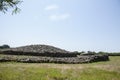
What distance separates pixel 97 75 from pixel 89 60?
12730 mm

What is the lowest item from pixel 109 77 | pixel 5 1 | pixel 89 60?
pixel 109 77

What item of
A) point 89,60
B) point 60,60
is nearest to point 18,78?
point 60,60

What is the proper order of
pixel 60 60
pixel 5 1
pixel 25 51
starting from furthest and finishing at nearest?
pixel 25 51, pixel 60 60, pixel 5 1

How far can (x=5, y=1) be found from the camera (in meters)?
25.3

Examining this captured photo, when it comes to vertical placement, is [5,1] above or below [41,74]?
above

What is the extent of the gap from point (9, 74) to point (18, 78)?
146 centimetres

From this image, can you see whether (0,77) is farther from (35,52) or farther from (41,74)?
(35,52)

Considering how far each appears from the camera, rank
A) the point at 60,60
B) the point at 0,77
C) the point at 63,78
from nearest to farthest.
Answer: the point at 0,77, the point at 63,78, the point at 60,60

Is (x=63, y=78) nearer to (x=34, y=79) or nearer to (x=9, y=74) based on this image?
(x=34, y=79)

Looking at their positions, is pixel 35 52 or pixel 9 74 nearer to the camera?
pixel 9 74

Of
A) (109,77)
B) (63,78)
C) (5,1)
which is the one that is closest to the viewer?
(63,78)

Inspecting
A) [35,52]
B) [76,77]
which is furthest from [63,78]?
[35,52]

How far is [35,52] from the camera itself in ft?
136

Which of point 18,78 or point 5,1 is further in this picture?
point 5,1
